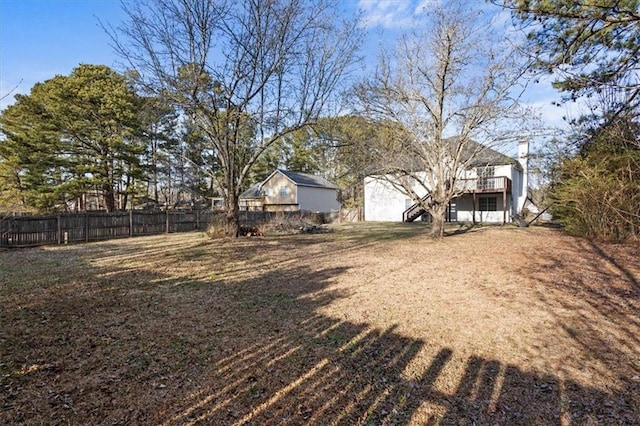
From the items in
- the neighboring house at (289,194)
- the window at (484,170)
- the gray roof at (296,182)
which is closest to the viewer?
the window at (484,170)

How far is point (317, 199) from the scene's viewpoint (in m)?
32.8

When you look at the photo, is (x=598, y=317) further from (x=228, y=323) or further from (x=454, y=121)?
(x=454, y=121)

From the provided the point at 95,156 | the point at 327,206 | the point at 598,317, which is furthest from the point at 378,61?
the point at 327,206

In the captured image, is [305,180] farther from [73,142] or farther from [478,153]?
[478,153]

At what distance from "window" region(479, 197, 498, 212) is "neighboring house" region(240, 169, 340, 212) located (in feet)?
48.3

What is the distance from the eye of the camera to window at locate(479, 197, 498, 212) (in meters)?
24.5

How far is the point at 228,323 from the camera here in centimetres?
409

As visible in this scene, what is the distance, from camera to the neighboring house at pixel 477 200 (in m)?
22.4

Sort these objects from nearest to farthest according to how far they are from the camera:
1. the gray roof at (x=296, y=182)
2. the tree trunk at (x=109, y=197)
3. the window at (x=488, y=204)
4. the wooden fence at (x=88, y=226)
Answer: the wooden fence at (x=88, y=226)
the tree trunk at (x=109, y=197)
the window at (x=488, y=204)
the gray roof at (x=296, y=182)

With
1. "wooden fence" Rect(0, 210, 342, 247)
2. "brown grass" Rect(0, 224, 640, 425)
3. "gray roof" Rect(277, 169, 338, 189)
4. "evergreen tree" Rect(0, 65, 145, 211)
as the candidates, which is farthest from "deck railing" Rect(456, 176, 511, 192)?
"evergreen tree" Rect(0, 65, 145, 211)

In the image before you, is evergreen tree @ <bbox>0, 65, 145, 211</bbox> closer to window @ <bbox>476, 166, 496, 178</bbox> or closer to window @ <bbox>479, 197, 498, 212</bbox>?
window @ <bbox>476, 166, 496, 178</bbox>

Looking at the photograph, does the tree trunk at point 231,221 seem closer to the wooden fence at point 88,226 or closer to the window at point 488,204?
the wooden fence at point 88,226

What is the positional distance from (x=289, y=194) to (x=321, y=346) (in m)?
27.6

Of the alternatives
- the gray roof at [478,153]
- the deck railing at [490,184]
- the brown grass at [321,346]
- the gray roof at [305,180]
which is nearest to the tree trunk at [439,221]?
the gray roof at [478,153]
